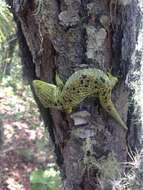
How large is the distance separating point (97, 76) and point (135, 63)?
40 cm

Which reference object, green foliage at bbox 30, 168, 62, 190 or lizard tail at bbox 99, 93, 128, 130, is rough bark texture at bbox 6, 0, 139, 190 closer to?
lizard tail at bbox 99, 93, 128, 130

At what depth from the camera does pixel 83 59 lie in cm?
134

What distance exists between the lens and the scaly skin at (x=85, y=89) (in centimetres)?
140

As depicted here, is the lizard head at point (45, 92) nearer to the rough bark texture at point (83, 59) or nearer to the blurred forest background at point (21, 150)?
the rough bark texture at point (83, 59)

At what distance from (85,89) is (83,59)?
277 mm

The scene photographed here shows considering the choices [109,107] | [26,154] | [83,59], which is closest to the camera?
[83,59]

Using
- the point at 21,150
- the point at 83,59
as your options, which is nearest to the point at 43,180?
the point at 21,150

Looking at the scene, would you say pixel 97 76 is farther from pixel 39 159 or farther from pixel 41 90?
pixel 39 159

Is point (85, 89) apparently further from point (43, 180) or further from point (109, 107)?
point (43, 180)

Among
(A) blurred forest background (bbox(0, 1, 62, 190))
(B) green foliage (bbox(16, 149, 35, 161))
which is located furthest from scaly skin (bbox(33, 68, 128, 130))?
(B) green foliage (bbox(16, 149, 35, 161))

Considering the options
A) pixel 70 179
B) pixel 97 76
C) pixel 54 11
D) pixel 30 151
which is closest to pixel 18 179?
pixel 30 151

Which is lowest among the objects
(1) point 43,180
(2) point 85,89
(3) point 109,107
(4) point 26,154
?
(4) point 26,154

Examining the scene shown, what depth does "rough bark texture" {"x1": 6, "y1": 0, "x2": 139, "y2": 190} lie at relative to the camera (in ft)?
4.14

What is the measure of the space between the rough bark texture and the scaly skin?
0.05m
